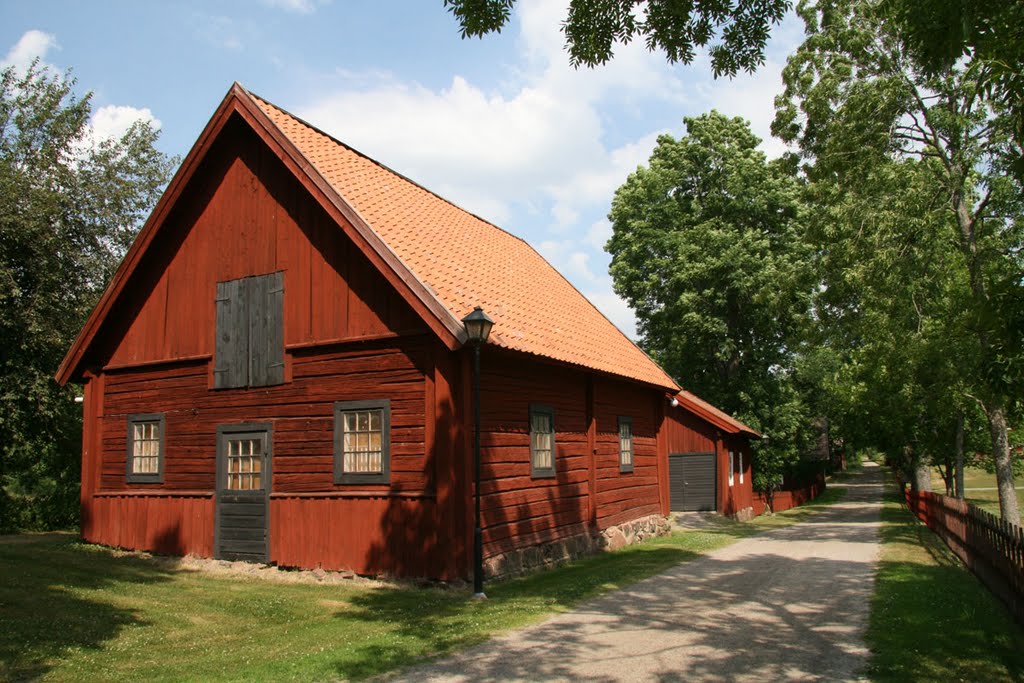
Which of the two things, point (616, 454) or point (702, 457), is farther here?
point (702, 457)

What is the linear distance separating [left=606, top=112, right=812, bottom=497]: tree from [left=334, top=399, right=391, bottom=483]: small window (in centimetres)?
2192

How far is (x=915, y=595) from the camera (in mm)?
10422

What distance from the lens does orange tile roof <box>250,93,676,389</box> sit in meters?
12.6

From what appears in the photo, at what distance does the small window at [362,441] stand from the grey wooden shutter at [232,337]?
234 centimetres

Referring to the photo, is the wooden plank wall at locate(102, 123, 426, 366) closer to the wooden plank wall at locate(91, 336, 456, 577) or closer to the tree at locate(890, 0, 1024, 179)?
the wooden plank wall at locate(91, 336, 456, 577)

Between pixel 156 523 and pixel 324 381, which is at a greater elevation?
pixel 324 381

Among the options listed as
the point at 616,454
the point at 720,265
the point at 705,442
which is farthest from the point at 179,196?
the point at 720,265

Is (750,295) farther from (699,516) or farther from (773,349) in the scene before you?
(699,516)

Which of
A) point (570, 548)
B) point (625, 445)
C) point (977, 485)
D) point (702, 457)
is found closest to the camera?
point (570, 548)

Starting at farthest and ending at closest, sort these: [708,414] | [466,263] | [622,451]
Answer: [708,414]
[622,451]
[466,263]

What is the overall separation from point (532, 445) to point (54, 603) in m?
7.31

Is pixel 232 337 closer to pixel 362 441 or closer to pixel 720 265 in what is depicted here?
pixel 362 441

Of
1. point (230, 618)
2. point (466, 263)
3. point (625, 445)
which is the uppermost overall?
point (466, 263)

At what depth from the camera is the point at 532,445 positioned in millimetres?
13703
